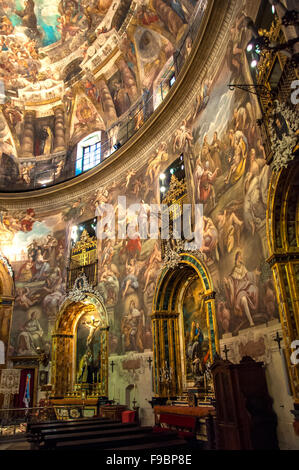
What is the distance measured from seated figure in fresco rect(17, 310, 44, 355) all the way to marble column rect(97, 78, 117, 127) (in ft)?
42.5

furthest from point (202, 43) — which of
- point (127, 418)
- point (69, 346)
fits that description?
point (69, 346)

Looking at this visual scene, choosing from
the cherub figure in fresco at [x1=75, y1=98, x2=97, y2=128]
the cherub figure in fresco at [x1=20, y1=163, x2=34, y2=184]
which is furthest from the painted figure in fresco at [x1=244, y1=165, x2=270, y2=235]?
the cherub figure in fresco at [x1=20, y1=163, x2=34, y2=184]

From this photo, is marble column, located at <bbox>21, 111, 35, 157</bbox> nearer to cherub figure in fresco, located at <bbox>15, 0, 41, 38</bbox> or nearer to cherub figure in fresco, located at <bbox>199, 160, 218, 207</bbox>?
cherub figure in fresco, located at <bbox>15, 0, 41, 38</bbox>

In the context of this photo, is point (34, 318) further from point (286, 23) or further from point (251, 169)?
point (286, 23)

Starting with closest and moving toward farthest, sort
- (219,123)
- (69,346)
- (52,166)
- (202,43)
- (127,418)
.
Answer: (219,123)
(202,43)
(127,418)
(69,346)
(52,166)

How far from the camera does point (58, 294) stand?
20656 millimetres

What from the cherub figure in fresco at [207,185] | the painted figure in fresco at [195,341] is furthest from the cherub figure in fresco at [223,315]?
the cherub figure in fresco at [207,185]

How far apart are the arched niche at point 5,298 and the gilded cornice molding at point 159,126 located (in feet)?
14.0

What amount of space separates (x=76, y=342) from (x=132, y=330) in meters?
5.71

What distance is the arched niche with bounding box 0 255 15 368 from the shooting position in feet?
65.8

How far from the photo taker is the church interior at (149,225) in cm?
807

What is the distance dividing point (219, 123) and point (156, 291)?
7.10 metres

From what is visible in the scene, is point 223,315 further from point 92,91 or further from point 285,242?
point 92,91

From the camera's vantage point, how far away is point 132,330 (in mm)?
15984
